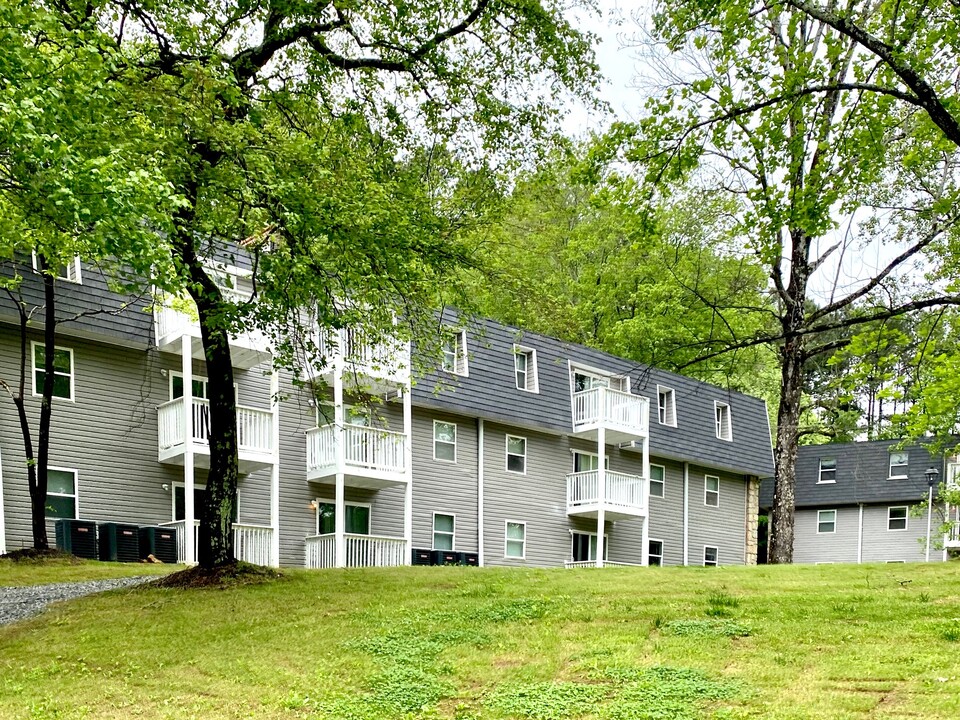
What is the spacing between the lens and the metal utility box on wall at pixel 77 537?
18422mm

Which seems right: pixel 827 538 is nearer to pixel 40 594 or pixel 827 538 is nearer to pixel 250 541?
pixel 250 541

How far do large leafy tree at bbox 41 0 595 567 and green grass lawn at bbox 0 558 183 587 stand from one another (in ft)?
9.81

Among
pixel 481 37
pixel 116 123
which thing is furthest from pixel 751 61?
pixel 116 123

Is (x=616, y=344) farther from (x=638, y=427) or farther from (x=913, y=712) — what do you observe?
(x=913, y=712)

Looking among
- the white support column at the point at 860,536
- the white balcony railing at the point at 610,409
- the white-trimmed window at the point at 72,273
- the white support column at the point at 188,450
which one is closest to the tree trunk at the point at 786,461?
the white balcony railing at the point at 610,409

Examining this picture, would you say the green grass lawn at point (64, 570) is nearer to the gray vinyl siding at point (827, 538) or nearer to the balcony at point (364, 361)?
the balcony at point (364, 361)

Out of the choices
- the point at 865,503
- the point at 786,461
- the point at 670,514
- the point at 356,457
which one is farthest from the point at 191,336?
the point at 865,503

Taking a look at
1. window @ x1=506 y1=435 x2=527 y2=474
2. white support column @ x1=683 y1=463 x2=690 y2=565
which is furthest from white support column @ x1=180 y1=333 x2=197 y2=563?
white support column @ x1=683 y1=463 x2=690 y2=565

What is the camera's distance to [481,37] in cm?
1538

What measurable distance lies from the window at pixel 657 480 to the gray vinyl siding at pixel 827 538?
11.5 meters

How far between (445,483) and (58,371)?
10.1 m

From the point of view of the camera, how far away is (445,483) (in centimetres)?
2558

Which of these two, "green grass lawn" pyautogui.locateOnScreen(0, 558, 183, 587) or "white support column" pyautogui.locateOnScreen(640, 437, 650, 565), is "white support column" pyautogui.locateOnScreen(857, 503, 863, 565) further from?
"green grass lawn" pyautogui.locateOnScreen(0, 558, 183, 587)

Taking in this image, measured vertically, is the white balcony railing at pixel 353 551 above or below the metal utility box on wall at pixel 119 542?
below
